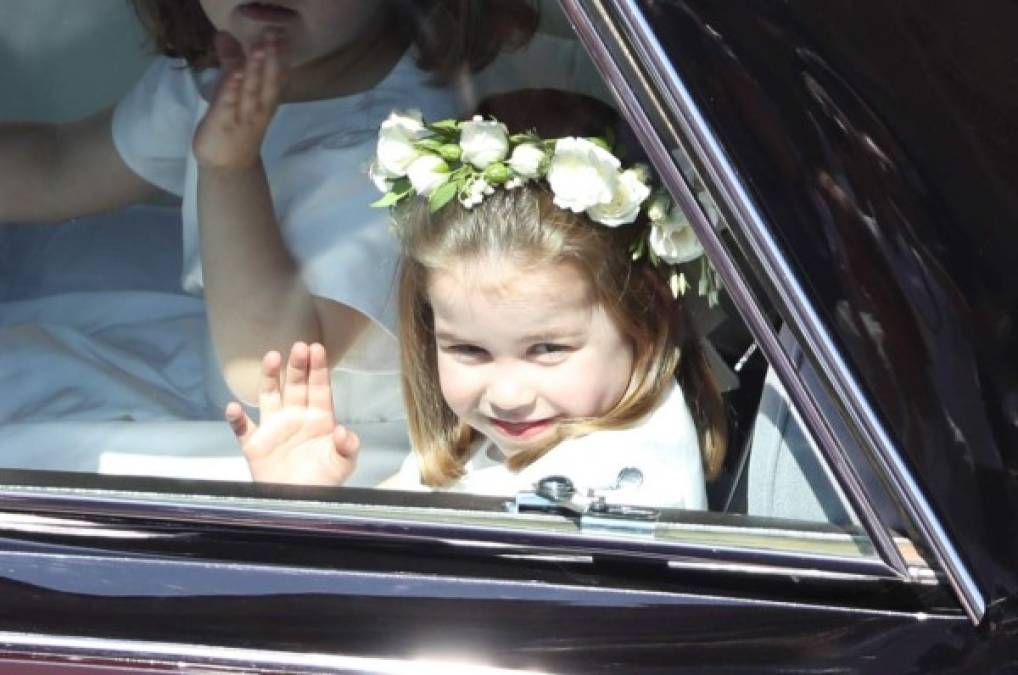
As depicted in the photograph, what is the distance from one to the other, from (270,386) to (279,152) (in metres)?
0.27

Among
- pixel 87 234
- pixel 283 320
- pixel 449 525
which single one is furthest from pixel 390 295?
pixel 449 525

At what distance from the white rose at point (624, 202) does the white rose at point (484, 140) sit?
116 millimetres

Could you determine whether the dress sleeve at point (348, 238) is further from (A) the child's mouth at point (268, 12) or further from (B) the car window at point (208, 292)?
(A) the child's mouth at point (268, 12)

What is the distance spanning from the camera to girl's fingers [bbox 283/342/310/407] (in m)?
1.81

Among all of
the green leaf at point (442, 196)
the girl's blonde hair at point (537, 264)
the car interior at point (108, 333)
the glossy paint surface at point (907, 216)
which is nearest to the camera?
the glossy paint surface at point (907, 216)

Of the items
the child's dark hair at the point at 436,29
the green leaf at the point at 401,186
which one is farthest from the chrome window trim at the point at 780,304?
the green leaf at the point at 401,186

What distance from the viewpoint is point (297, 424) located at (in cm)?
179

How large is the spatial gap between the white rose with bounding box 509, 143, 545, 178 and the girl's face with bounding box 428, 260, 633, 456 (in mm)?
115

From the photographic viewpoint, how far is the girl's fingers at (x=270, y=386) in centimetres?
180

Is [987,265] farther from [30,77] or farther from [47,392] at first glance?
[30,77]

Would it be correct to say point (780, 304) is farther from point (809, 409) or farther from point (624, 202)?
point (624, 202)

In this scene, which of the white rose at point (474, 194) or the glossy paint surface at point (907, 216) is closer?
the glossy paint surface at point (907, 216)

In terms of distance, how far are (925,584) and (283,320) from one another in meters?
0.80

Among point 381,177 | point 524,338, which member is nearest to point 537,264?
point 524,338
